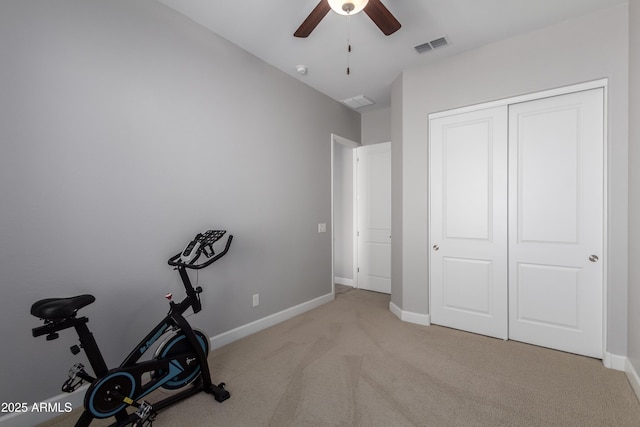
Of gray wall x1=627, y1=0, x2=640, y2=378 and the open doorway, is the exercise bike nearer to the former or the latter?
the open doorway

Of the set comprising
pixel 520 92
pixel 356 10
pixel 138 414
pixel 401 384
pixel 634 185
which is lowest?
pixel 401 384

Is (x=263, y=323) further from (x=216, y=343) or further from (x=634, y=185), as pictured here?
(x=634, y=185)

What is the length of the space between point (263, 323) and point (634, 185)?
11.1 ft

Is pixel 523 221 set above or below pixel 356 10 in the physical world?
below

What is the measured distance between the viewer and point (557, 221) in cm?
268

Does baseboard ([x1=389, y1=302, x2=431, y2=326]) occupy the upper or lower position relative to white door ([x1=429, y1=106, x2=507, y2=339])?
lower

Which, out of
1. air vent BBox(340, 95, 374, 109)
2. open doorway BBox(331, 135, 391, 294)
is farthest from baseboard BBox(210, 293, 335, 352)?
air vent BBox(340, 95, 374, 109)

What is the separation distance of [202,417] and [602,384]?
281cm

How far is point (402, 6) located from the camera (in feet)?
7.77

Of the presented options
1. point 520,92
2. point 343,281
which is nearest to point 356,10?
point 520,92

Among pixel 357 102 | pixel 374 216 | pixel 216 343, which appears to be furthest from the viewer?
pixel 374 216

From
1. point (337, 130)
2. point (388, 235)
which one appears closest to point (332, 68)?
point (337, 130)

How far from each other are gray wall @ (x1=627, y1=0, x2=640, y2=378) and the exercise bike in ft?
9.70

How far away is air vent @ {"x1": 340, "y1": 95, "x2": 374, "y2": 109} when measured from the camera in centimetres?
417
